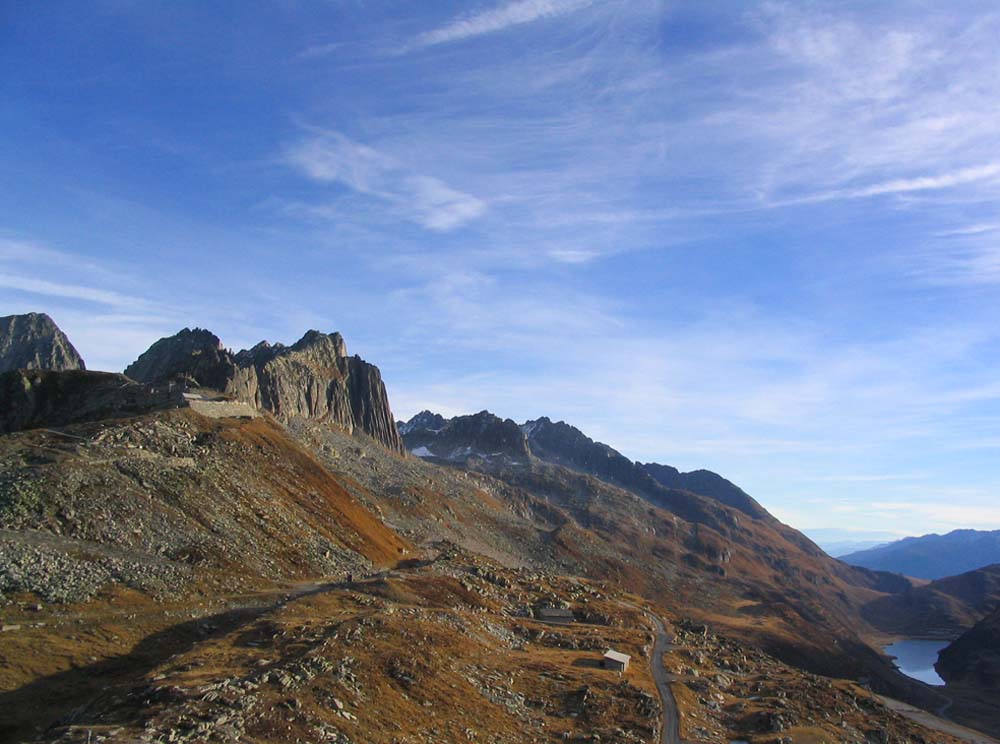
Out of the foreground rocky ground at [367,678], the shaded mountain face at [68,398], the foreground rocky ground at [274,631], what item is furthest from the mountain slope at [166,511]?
the shaded mountain face at [68,398]

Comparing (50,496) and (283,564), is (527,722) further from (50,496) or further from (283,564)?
(50,496)

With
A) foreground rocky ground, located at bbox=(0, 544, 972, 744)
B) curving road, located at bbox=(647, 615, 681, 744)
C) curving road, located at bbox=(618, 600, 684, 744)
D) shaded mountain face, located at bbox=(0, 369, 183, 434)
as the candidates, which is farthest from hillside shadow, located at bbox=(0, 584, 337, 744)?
shaded mountain face, located at bbox=(0, 369, 183, 434)

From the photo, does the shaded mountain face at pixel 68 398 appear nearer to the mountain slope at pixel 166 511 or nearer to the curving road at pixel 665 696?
the mountain slope at pixel 166 511

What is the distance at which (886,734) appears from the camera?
→ 305 ft

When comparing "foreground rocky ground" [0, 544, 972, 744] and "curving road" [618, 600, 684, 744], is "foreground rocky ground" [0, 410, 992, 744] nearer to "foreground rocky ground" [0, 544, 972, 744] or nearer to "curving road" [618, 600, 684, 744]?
"foreground rocky ground" [0, 544, 972, 744]

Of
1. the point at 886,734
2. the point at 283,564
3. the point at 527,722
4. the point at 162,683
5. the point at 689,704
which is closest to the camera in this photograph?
the point at 162,683

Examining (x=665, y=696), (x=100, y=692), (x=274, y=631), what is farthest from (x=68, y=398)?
(x=665, y=696)

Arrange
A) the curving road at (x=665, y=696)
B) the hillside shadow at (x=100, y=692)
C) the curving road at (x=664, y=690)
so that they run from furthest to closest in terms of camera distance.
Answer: the curving road at (x=664, y=690)
the curving road at (x=665, y=696)
the hillside shadow at (x=100, y=692)

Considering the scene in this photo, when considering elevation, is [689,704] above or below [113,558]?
below

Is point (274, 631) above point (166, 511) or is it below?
below

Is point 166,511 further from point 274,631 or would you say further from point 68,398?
point 68,398

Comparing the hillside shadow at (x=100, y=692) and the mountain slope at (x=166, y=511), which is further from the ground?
the mountain slope at (x=166, y=511)

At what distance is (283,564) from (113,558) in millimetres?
23535

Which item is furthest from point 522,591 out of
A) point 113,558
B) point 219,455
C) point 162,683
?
point 162,683
